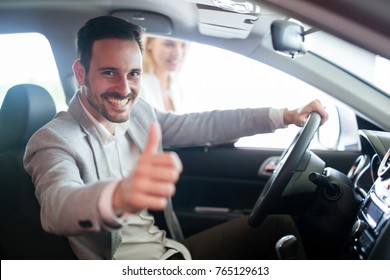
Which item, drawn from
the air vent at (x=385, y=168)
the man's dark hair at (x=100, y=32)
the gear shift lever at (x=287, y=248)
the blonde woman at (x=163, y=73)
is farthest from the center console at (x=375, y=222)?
the man's dark hair at (x=100, y=32)

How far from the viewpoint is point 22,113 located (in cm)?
108

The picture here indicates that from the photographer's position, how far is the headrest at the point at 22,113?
106 centimetres

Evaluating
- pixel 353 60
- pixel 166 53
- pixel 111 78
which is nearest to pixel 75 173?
pixel 111 78

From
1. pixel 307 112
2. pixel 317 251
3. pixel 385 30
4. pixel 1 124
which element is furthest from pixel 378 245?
pixel 1 124

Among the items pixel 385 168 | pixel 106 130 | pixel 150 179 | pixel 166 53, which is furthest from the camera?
pixel 166 53

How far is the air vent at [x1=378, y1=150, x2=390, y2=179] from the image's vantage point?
1.17m

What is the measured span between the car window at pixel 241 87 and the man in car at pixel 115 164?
41 millimetres

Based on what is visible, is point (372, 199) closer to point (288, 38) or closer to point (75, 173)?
point (288, 38)

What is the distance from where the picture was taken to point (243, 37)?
4.01ft

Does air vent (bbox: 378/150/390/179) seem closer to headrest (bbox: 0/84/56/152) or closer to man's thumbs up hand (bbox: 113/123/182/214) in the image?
man's thumbs up hand (bbox: 113/123/182/214)

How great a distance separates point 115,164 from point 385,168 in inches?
23.2

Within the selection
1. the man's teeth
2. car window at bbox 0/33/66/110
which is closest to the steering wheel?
the man's teeth
